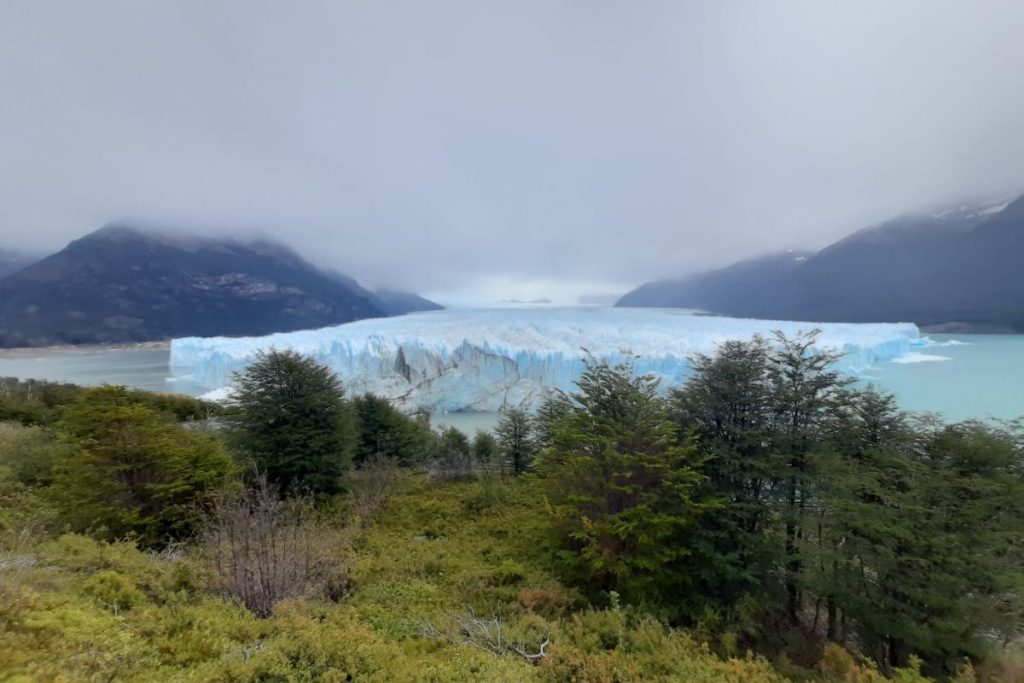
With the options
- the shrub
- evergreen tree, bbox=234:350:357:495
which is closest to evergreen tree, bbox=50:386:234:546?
the shrub

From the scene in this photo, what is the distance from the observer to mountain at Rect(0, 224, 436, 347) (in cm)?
7413

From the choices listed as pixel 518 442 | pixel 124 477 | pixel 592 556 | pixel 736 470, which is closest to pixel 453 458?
pixel 518 442

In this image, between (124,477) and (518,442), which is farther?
(518,442)

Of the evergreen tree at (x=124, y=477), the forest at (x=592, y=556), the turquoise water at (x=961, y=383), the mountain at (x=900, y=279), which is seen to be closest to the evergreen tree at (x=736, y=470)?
the forest at (x=592, y=556)

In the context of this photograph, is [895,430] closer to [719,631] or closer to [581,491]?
[719,631]

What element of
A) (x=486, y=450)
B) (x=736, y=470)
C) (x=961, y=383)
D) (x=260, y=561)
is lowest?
(x=486, y=450)

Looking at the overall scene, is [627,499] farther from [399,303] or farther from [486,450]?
[399,303]

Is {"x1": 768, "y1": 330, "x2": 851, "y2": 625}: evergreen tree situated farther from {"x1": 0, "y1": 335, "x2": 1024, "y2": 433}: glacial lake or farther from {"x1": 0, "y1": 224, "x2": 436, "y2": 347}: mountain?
{"x1": 0, "y1": 224, "x2": 436, "y2": 347}: mountain

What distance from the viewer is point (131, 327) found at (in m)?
76.4

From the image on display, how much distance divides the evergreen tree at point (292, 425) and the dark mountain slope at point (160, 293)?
84.2 metres

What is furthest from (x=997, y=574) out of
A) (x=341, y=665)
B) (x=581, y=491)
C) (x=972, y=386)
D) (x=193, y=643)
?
(x=972, y=386)

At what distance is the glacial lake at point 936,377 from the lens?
61.2 ft

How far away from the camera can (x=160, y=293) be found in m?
87.5

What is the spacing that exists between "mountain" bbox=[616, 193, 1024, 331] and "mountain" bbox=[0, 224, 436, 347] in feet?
272
